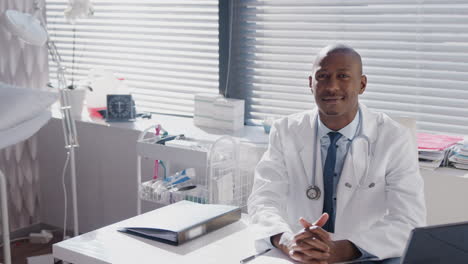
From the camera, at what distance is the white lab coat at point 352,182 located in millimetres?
1775

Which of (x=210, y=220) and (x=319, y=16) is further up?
(x=319, y=16)

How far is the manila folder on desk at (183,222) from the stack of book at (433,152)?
0.88m

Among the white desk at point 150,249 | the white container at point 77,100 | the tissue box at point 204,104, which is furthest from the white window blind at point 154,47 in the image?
the white desk at point 150,249

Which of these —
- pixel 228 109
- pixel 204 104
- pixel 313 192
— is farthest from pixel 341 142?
pixel 204 104

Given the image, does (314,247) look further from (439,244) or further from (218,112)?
(218,112)

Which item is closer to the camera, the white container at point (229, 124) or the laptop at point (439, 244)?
the laptop at point (439, 244)

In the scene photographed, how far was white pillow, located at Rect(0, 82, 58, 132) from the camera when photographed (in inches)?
110

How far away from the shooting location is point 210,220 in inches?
67.7

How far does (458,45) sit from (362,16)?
447 millimetres

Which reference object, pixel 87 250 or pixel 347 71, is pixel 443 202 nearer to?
pixel 347 71

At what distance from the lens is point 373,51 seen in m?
2.69

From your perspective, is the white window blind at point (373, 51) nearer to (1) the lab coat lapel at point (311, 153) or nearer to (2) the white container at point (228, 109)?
(2) the white container at point (228, 109)

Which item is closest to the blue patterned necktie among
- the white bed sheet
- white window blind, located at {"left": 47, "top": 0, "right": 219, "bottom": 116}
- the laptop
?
the laptop

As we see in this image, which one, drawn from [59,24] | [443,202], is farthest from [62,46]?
[443,202]
